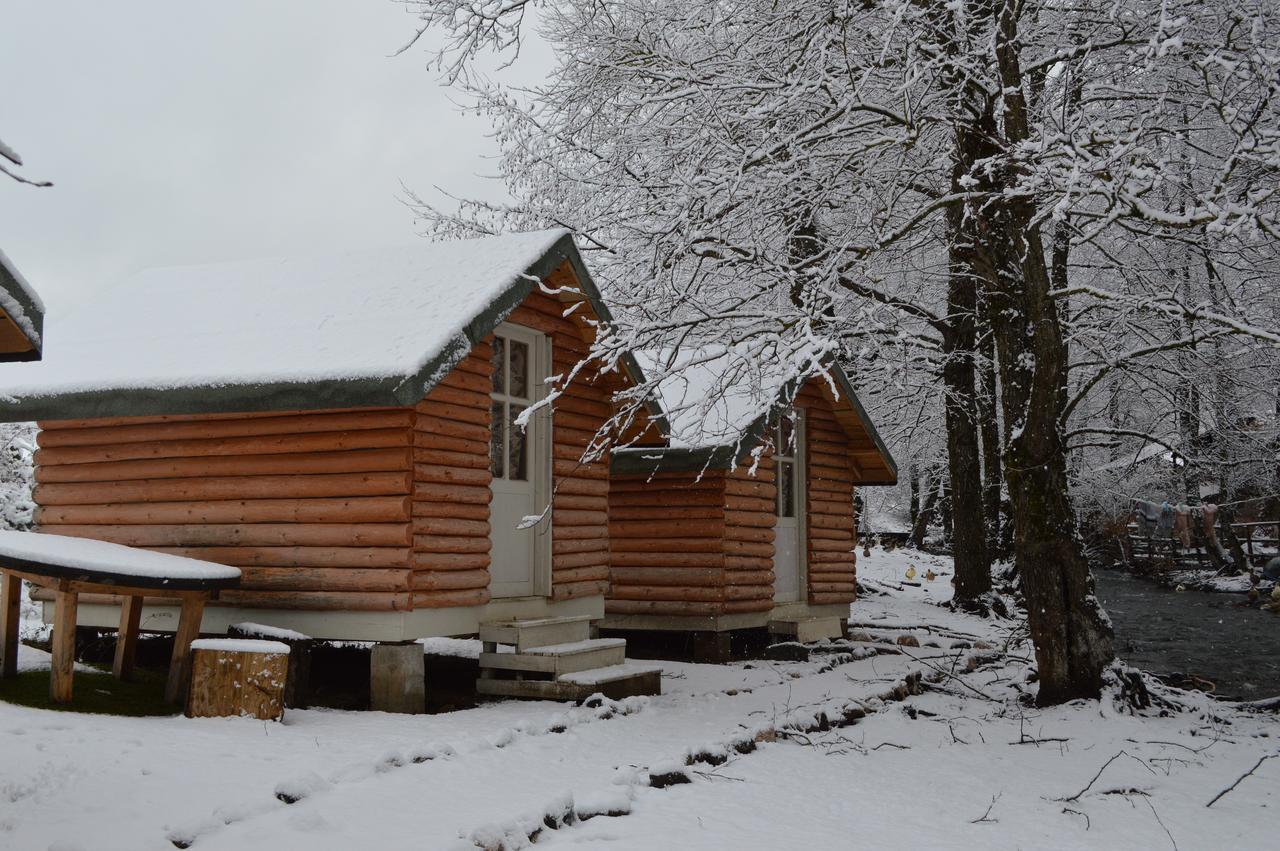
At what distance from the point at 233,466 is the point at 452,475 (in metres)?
1.87

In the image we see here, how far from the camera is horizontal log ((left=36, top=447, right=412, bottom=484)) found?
28.9 ft

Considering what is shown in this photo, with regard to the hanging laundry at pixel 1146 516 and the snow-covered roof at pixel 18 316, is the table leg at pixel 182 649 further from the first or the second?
the hanging laundry at pixel 1146 516

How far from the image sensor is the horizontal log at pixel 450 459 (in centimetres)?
881

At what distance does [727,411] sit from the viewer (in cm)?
929

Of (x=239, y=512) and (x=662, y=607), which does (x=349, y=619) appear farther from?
(x=662, y=607)

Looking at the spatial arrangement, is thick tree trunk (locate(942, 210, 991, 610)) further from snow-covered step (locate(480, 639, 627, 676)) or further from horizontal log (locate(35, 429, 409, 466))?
horizontal log (locate(35, 429, 409, 466))

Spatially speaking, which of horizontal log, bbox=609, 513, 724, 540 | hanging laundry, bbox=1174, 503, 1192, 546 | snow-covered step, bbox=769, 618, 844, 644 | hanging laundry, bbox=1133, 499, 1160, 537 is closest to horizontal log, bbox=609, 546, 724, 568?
horizontal log, bbox=609, 513, 724, 540

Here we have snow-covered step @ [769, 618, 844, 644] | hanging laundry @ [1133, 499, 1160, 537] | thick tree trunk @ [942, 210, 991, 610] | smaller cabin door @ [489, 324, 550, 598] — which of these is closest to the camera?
smaller cabin door @ [489, 324, 550, 598]

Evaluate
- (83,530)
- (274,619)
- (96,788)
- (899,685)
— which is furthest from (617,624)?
(96,788)

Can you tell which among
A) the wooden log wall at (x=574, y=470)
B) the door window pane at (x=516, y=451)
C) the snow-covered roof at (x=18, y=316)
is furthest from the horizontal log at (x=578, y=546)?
the snow-covered roof at (x=18, y=316)

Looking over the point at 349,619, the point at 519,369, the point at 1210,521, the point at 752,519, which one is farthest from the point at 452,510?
the point at 1210,521

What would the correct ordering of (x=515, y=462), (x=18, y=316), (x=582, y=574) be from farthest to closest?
(x=582, y=574), (x=515, y=462), (x=18, y=316)

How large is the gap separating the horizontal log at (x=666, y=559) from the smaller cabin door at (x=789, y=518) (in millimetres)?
1779

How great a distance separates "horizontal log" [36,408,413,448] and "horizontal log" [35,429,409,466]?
0.04 meters
